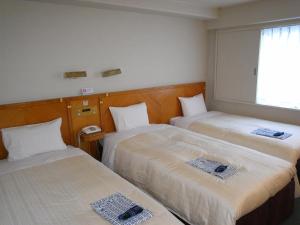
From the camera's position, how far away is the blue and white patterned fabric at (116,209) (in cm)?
145

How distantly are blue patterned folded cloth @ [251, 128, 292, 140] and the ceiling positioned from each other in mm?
1888

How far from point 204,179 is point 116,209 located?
78 cm

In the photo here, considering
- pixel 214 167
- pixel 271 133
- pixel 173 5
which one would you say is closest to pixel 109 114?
pixel 214 167

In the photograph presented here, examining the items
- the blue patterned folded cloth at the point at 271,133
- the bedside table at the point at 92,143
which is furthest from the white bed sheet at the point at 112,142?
the blue patterned folded cloth at the point at 271,133

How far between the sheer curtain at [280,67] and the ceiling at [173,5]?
0.71 metres

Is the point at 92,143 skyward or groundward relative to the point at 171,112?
groundward

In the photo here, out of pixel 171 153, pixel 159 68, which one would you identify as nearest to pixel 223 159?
pixel 171 153

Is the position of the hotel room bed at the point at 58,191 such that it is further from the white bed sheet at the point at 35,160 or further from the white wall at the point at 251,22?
the white wall at the point at 251,22

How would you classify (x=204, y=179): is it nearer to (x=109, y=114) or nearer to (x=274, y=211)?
(x=274, y=211)

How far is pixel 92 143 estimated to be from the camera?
312 cm

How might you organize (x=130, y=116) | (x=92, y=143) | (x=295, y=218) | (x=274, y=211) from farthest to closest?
(x=130, y=116)
(x=92, y=143)
(x=295, y=218)
(x=274, y=211)

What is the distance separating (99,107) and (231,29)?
2581 millimetres

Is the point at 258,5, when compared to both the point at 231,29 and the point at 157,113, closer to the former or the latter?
the point at 231,29

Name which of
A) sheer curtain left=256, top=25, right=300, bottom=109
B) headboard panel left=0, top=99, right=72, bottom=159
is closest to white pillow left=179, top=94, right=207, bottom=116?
sheer curtain left=256, top=25, right=300, bottom=109
